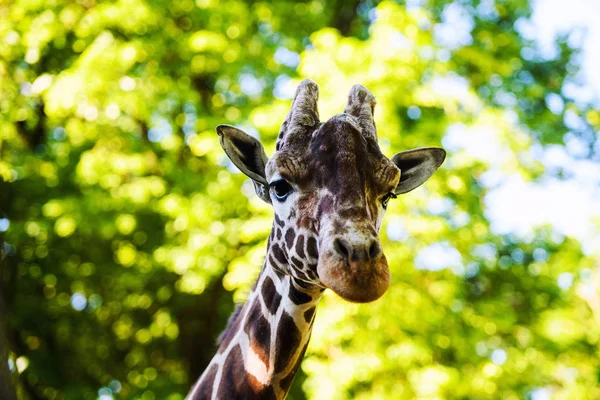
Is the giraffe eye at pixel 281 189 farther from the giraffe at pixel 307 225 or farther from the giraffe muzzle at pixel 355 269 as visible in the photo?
the giraffe muzzle at pixel 355 269

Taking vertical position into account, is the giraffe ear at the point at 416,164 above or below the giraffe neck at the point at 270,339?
above

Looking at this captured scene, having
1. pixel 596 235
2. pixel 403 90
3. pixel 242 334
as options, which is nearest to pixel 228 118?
pixel 403 90

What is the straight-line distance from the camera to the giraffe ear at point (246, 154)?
3.05m

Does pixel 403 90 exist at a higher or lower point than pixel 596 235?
higher

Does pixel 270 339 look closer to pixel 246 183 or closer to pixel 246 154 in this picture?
pixel 246 154

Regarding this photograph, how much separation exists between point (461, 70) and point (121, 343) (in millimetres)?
9798

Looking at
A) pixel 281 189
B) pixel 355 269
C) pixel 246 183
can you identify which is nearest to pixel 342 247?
pixel 355 269

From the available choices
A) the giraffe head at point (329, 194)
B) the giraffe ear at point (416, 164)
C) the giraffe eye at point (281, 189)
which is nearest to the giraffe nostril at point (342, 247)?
the giraffe head at point (329, 194)

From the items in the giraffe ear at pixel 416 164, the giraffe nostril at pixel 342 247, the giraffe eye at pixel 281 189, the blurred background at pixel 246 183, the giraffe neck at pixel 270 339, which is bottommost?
the blurred background at pixel 246 183

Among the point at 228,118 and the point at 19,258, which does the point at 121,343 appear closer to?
the point at 19,258

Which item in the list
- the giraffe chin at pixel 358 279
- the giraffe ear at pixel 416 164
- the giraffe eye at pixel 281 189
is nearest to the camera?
the giraffe chin at pixel 358 279

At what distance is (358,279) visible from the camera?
2.27 metres

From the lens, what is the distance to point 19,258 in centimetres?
1186

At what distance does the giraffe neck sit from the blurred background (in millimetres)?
4625
